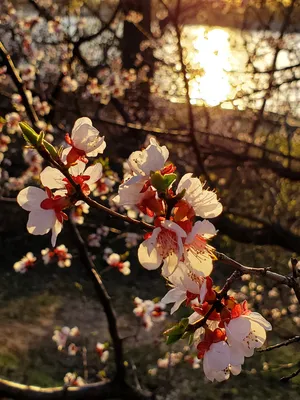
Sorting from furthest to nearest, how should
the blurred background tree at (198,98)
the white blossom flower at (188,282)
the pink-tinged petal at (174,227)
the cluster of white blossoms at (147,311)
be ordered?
the blurred background tree at (198,98) < the cluster of white blossoms at (147,311) < the white blossom flower at (188,282) < the pink-tinged petal at (174,227)

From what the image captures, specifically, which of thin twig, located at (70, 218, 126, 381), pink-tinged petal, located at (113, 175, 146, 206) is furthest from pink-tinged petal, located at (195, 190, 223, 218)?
thin twig, located at (70, 218, 126, 381)

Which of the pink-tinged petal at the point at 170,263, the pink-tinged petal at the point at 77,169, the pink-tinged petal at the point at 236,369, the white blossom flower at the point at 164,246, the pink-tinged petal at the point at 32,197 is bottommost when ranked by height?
the pink-tinged petal at the point at 236,369

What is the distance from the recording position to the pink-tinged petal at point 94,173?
3.27 ft

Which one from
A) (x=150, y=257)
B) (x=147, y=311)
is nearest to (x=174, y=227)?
(x=150, y=257)

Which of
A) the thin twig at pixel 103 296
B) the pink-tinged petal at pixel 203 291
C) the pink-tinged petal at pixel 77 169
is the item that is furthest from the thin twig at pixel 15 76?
the pink-tinged petal at pixel 203 291

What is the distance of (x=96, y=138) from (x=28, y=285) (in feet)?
17.0

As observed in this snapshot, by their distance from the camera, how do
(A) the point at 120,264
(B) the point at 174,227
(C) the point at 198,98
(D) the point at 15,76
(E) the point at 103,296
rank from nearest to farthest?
(B) the point at 174,227 → (D) the point at 15,76 → (E) the point at 103,296 → (A) the point at 120,264 → (C) the point at 198,98

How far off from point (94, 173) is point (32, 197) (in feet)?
0.39

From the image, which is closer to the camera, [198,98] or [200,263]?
[200,263]

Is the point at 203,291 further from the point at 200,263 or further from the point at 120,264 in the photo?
the point at 120,264

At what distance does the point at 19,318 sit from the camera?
5.23 meters

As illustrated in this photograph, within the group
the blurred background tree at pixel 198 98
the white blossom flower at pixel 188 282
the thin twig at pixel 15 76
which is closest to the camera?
the white blossom flower at pixel 188 282

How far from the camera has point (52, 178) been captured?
99cm

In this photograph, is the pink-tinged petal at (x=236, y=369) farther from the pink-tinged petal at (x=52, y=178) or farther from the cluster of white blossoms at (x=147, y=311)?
the cluster of white blossoms at (x=147, y=311)
